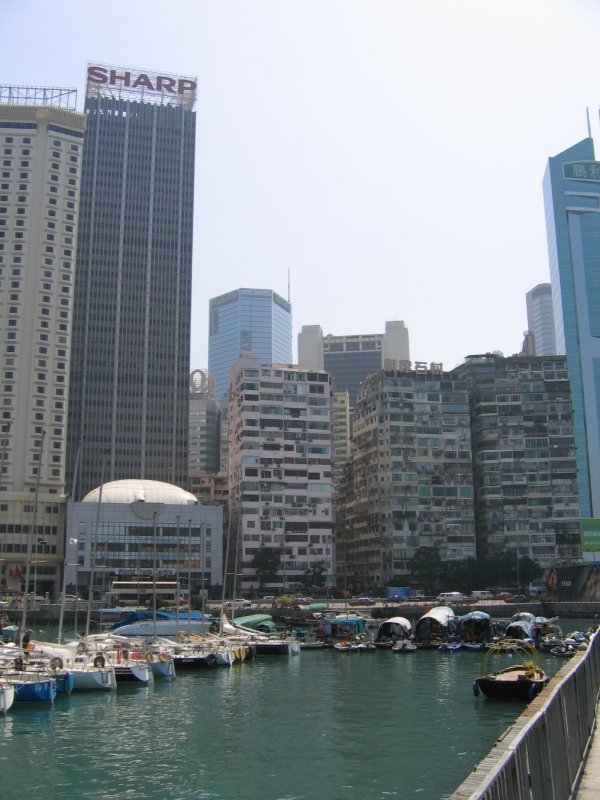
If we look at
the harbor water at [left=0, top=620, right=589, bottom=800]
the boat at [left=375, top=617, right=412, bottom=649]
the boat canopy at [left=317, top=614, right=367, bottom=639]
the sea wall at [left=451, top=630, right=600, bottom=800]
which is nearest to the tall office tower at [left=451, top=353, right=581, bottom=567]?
A: the boat canopy at [left=317, top=614, right=367, bottom=639]

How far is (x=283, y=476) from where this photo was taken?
575ft

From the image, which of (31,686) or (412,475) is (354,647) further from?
(412,475)

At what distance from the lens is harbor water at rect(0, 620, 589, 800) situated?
31328 millimetres

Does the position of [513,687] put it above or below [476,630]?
below

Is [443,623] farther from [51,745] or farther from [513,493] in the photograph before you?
[513,493]

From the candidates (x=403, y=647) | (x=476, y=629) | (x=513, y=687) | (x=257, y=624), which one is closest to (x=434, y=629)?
(x=476, y=629)

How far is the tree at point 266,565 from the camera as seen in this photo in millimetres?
163500

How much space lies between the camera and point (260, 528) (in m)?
172

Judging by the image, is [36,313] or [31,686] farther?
[36,313]

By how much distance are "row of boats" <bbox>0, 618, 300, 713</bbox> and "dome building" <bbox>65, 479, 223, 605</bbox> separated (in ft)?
240

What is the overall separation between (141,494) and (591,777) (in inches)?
5912

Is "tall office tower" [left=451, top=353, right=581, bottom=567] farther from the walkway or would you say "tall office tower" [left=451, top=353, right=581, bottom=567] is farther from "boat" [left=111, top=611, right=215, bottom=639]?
the walkway

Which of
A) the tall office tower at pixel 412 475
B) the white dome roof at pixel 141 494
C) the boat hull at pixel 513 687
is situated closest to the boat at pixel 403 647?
the boat hull at pixel 513 687

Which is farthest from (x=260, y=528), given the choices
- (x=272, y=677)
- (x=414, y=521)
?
(x=272, y=677)
